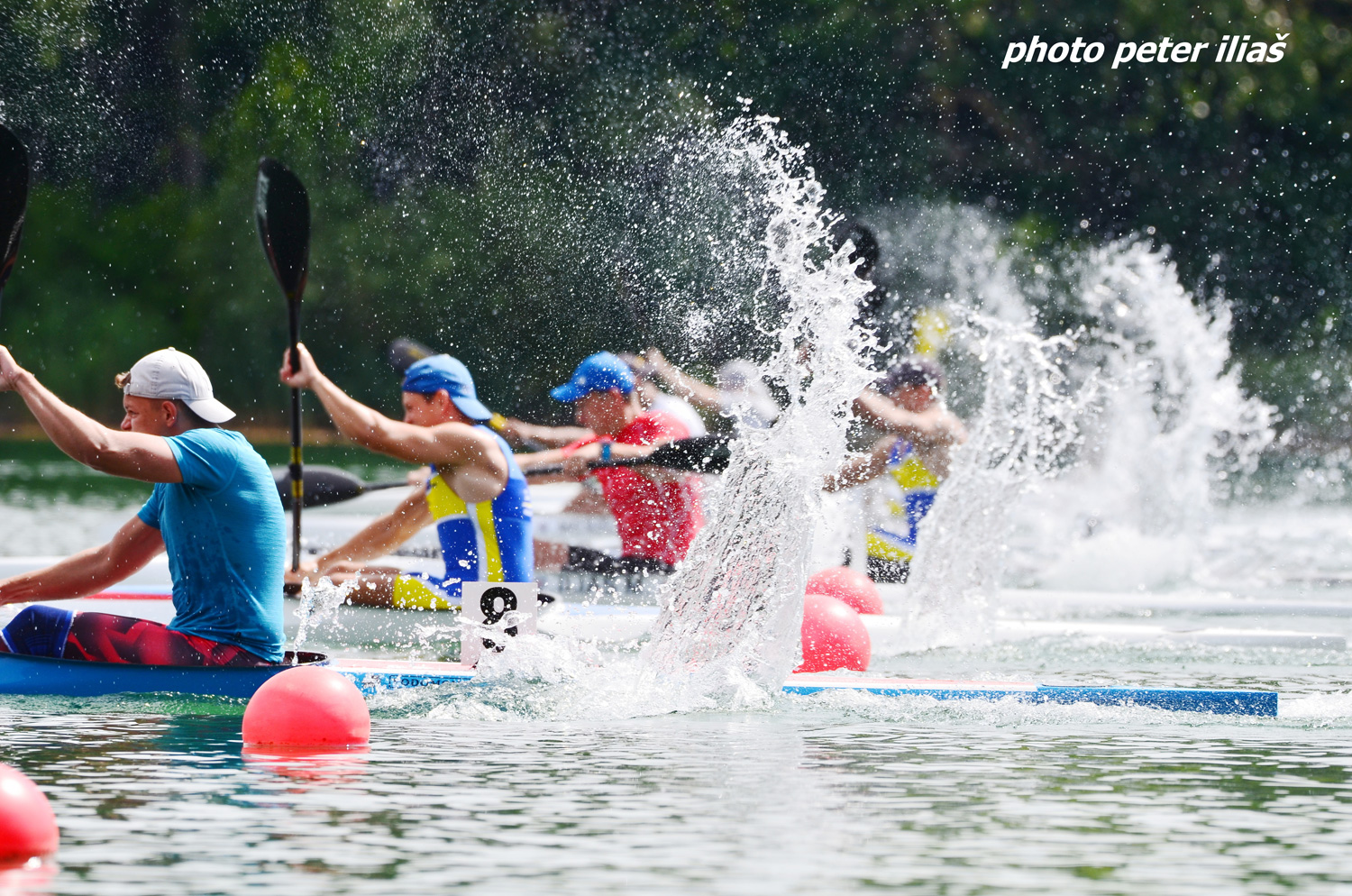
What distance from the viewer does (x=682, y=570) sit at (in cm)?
777

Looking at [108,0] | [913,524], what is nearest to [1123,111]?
[108,0]

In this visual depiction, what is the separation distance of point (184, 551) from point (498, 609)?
1281mm

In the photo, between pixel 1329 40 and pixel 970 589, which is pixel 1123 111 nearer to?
pixel 1329 40

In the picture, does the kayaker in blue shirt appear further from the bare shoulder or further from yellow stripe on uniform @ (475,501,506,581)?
yellow stripe on uniform @ (475,501,506,581)

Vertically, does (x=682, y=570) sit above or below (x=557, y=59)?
below

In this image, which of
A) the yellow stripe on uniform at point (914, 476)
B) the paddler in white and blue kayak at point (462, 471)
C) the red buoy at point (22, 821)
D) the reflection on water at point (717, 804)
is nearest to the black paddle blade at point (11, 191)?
the paddler in white and blue kayak at point (462, 471)

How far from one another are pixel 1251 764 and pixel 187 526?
11.2 ft

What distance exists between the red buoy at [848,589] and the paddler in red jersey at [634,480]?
780mm

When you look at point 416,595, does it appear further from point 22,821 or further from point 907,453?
point 22,821

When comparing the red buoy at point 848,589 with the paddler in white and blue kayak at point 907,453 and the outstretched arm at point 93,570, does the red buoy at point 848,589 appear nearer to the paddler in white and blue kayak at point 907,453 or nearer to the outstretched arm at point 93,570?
the paddler in white and blue kayak at point 907,453

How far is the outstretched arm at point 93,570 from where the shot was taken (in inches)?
258

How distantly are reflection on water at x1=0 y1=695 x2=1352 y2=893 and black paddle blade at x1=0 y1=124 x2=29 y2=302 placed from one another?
2204 millimetres

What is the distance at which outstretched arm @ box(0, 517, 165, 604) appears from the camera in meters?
6.55

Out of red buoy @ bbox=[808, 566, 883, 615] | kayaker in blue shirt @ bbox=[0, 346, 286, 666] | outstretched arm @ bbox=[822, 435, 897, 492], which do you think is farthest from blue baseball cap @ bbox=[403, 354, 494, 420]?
outstretched arm @ bbox=[822, 435, 897, 492]
